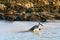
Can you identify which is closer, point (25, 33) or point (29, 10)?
point (25, 33)

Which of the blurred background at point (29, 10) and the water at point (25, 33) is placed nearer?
the water at point (25, 33)

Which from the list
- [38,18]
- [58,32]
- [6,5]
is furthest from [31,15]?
[58,32]

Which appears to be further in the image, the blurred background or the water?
the blurred background

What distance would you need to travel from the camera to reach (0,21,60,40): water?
1068 centimetres

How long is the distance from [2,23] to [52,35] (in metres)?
3.04

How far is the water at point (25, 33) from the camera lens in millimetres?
10680

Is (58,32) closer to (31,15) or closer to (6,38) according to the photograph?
(6,38)

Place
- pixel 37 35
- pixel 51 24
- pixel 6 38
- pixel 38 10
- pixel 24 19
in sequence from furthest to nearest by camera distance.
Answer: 1. pixel 38 10
2. pixel 24 19
3. pixel 51 24
4. pixel 37 35
5. pixel 6 38

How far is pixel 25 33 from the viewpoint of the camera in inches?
445

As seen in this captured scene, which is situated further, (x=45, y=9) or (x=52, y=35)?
(x=45, y=9)

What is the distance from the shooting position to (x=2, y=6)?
15062 millimetres

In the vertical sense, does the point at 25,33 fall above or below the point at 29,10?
above

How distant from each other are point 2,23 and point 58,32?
2.85 meters

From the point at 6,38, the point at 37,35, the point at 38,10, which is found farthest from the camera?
the point at 38,10
